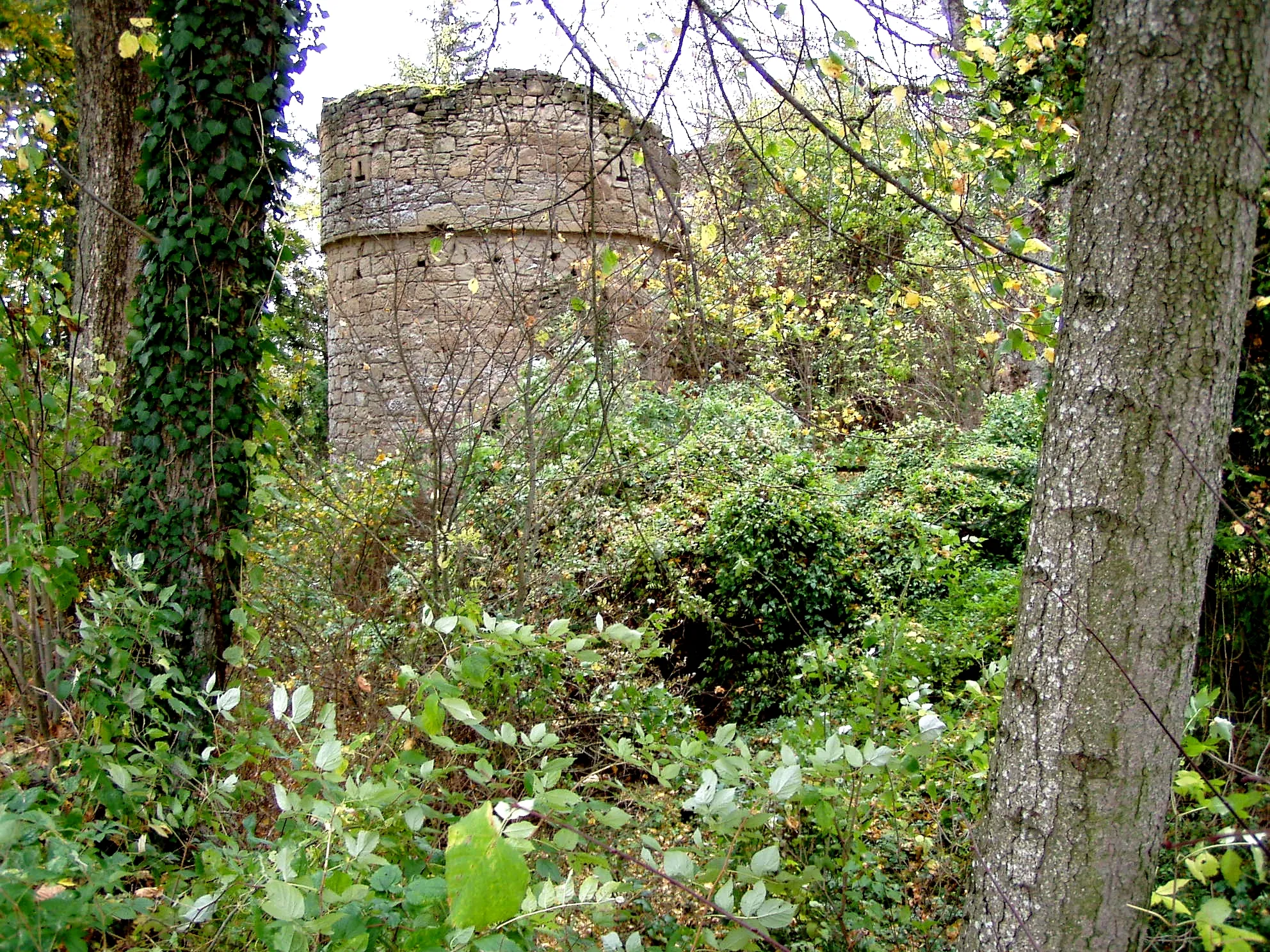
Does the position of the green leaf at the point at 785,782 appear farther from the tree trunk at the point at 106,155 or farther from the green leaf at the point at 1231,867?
the tree trunk at the point at 106,155

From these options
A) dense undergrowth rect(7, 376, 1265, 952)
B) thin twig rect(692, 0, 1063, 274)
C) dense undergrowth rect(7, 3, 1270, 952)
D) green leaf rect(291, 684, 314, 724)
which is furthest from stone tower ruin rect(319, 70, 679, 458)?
green leaf rect(291, 684, 314, 724)

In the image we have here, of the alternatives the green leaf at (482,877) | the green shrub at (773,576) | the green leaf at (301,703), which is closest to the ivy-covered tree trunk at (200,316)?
the green leaf at (301,703)

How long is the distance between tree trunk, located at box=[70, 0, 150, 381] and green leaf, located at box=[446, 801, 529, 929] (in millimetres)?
4778

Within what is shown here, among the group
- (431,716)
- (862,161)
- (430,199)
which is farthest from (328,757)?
(430,199)

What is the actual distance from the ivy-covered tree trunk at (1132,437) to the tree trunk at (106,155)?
16.8 feet

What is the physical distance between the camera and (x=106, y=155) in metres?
5.20

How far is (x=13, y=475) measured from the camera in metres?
3.33

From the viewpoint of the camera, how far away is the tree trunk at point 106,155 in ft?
16.9

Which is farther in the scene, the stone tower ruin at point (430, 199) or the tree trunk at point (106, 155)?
the stone tower ruin at point (430, 199)

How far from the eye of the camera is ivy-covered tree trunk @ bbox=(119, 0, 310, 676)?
3.47 meters

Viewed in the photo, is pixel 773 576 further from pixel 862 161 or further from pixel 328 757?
pixel 328 757

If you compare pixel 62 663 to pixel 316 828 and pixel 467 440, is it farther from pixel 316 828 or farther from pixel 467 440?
pixel 467 440

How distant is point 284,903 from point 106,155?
515 cm

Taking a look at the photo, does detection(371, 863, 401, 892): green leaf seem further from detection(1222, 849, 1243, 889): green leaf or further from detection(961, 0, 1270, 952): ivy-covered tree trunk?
detection(1222, 849, 1243, 889): green leaf
